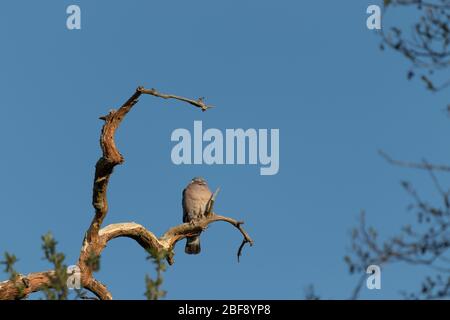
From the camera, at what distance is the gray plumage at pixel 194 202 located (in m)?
16.4

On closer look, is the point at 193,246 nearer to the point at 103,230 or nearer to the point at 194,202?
the point at 194,202

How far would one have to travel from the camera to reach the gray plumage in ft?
53.8

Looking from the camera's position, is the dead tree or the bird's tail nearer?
the dead tree

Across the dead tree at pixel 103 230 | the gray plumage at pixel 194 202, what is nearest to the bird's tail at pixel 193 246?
the gray plumage at pixel 194 202

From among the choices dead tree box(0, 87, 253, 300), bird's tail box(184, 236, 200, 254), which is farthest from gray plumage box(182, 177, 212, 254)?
dead tree box(0, 87, 253, 300)

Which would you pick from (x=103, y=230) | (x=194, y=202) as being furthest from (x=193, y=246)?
(x=103, y=230)

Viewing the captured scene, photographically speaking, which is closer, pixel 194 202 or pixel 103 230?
pixel 103 230

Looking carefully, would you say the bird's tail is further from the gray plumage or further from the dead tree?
the dead tree

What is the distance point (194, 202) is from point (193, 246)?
47.3 inches

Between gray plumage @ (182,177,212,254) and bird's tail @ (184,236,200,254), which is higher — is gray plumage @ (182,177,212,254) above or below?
above

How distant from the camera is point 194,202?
56.7 ft

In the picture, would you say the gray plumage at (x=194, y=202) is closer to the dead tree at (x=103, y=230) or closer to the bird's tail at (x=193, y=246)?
the bird's tail at (x=193, y=246)
